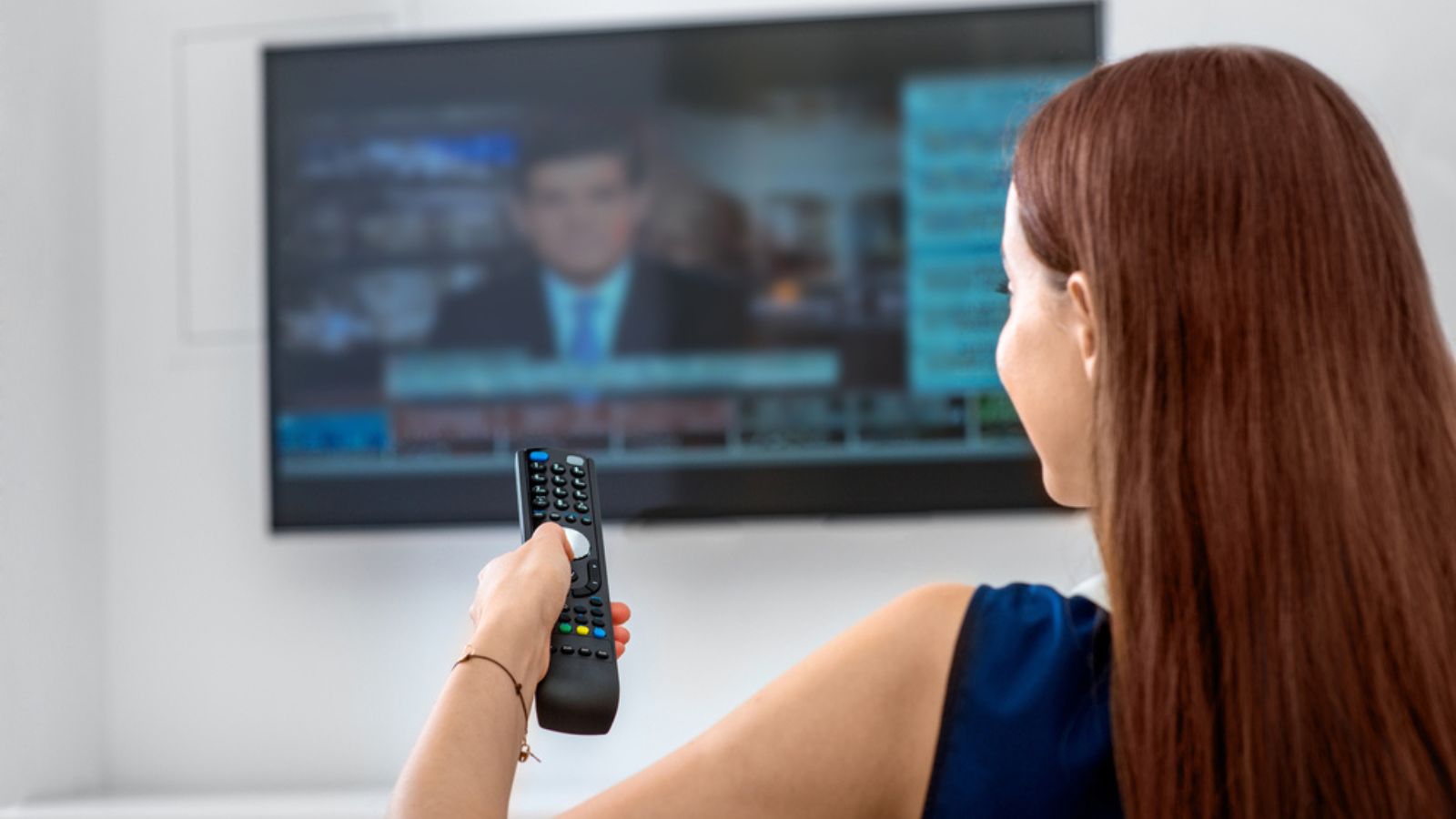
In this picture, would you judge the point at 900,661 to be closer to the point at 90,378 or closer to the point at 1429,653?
the point at 1429,653

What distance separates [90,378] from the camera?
2828 mm

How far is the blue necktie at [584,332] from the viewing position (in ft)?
8.66

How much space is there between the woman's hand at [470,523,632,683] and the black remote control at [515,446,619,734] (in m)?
0.03

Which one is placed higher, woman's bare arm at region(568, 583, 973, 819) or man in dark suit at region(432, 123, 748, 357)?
man in dark suit at region(432, 123, 748, 357)

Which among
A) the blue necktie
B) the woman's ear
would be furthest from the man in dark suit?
the woman's ear

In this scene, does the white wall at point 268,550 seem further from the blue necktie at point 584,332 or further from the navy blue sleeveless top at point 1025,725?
the navy blue sleeveless top at point 1025,725

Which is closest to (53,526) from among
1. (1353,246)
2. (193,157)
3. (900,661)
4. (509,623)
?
(193,157)

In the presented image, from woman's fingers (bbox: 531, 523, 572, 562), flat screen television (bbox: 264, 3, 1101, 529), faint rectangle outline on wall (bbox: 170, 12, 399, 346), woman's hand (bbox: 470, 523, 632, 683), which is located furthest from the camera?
faint rectangle outline on wall (bbox: 170, 12, 399, 346)

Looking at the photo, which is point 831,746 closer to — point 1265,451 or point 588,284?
point 1265,451

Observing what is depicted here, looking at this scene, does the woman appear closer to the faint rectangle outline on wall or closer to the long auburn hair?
the long auburn hair

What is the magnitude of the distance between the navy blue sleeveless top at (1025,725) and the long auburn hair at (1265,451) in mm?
29

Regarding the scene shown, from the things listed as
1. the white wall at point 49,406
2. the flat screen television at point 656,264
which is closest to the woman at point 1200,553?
the flat screen television at point 656,264

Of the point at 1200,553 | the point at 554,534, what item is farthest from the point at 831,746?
the point at 554,534

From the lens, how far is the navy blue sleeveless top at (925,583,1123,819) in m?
0.82
